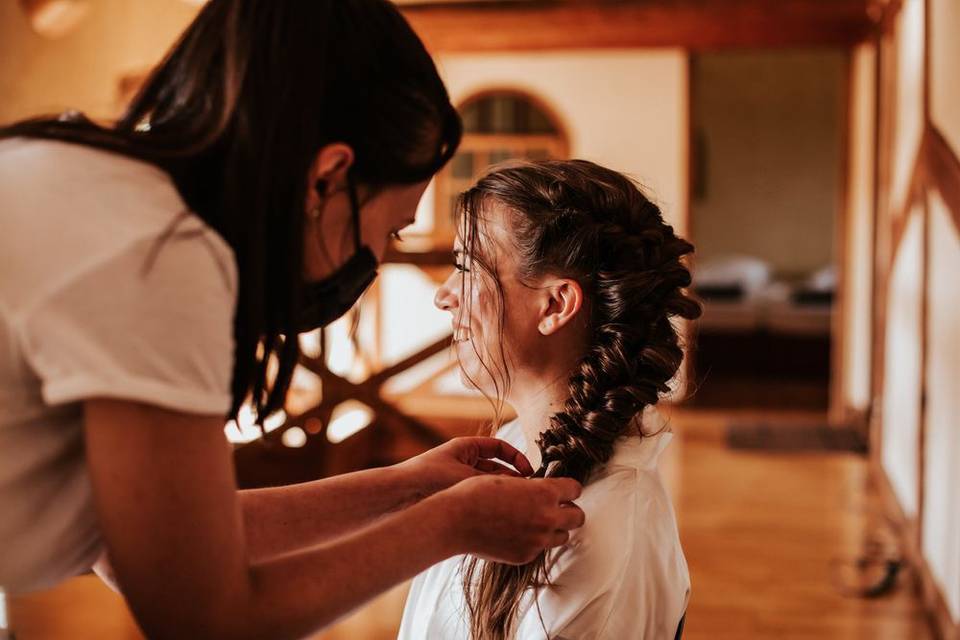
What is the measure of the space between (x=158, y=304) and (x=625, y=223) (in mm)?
735

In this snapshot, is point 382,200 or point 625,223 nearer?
point 382,200

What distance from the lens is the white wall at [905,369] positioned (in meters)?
3.67

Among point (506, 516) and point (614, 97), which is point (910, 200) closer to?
point (614, 97)

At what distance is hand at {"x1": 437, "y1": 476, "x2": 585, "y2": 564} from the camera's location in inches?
34.7

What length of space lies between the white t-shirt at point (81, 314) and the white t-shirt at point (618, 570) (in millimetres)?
544

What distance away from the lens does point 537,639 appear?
3.82 ft

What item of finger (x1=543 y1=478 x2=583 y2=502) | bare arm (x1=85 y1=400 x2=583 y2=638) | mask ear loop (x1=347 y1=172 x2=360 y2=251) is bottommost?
finger (x1=543 y1=478 x2=583 y2=502)

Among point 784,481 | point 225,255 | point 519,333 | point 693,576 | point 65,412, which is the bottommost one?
point 784,481

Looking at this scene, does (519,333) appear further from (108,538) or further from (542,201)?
(108,538)

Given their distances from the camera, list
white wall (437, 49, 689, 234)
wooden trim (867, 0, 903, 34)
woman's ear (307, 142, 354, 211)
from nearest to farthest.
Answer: woman's ear (307, 142, 354, 211)
wooden trim (867, 0, 903, 34)
white wall (437, 49, 689, 234)

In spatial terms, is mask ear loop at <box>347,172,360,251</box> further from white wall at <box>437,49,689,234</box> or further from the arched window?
the arched window

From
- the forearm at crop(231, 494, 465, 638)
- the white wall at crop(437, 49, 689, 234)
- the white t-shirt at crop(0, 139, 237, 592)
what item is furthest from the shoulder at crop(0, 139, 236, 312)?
the white wall at crop(437, 49, 689, 234)

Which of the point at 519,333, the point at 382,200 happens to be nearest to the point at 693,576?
the point at 519,333

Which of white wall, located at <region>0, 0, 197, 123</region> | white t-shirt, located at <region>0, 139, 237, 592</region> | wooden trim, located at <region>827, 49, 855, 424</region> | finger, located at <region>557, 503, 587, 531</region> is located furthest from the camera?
wooden trim, located at <region>827, 49, 855, 424</region>
